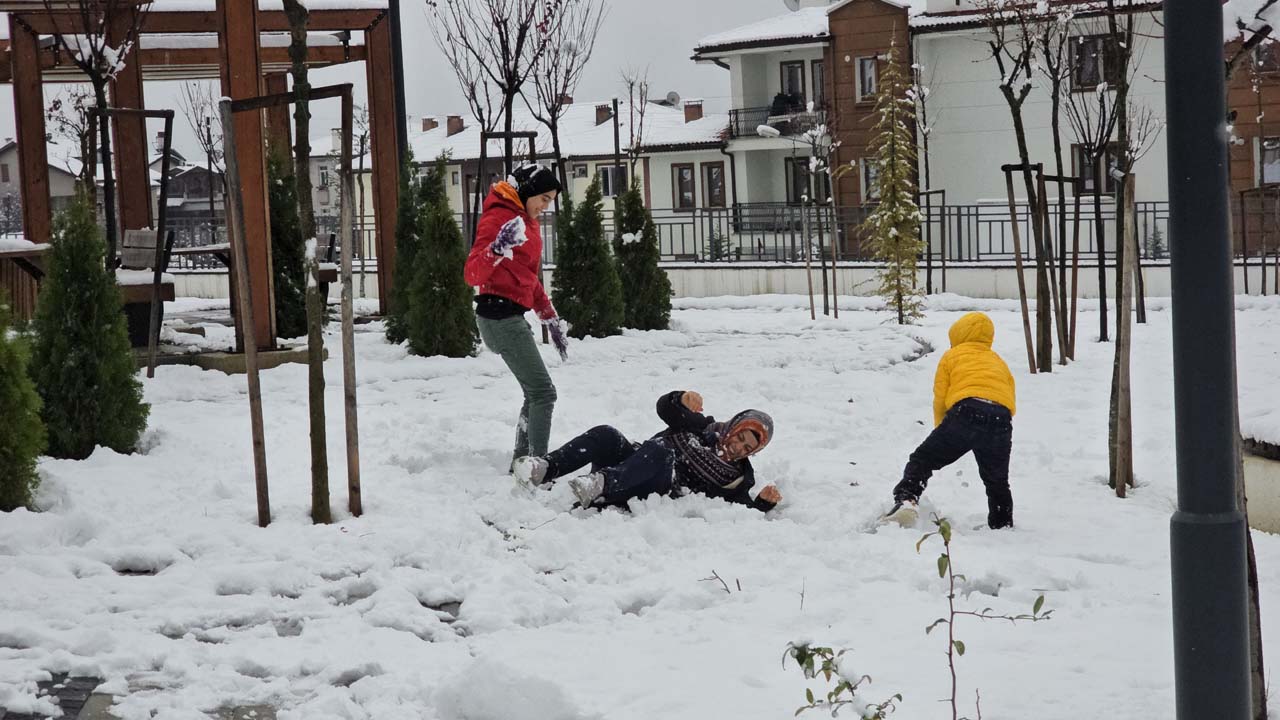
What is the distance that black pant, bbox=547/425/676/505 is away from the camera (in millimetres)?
5812

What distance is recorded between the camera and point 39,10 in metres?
12.2

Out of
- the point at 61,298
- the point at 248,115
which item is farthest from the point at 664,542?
the point at 248,115

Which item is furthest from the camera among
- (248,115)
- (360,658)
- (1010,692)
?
(248,115)

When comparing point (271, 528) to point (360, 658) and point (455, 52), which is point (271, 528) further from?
point (455, 52)

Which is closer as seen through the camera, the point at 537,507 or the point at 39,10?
the point at 537,507

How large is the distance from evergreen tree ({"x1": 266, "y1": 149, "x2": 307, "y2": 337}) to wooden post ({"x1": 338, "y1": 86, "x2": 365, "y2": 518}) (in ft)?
22.3

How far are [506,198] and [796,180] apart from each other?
2968cm

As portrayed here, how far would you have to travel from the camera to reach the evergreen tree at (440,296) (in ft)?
36.0

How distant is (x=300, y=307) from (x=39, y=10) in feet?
12.5

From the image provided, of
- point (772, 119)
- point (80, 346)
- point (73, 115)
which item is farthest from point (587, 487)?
point (73, 115)

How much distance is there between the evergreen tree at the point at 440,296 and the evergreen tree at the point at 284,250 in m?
1.61

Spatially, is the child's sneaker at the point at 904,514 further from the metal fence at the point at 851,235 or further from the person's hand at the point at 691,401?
the metal fence at the point at 851,235

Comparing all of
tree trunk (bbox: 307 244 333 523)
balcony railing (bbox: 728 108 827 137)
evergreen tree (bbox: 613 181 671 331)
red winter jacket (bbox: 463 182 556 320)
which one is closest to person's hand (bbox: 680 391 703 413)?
red winter jacket (bbox: 463 182 556 320)

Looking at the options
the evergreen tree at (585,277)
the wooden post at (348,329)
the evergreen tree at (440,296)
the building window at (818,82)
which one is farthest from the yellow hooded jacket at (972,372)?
the building window at (818,82)
